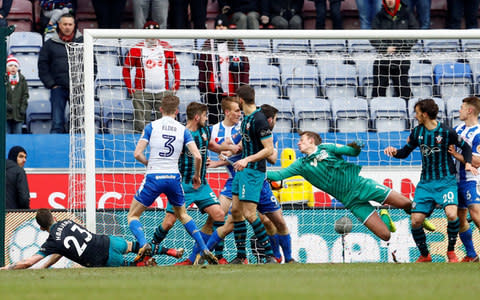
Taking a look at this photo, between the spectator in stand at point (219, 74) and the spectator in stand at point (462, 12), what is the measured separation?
4.95 metres

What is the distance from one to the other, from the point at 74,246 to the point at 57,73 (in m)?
5.55

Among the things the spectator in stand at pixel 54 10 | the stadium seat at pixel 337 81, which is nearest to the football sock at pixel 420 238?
the stadium seat at pixel 337 81

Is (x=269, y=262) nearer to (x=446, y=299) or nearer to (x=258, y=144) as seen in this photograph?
(x=258, y=144)

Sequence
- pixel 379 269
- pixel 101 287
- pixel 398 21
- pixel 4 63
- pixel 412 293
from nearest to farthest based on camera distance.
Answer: pixel 412 293 → pixel 101 287 → pixel 379 269 → pixel 4 63 → pixel 398 21

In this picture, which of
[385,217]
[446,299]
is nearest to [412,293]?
[446,299]

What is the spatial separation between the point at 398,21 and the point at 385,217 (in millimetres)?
5908

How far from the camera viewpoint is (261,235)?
36.2 ft

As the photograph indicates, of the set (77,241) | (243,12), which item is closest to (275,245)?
(77,241)

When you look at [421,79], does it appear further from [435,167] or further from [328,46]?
[435,167]

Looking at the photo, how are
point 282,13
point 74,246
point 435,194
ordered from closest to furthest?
point 74,246
point 435,194
point 282,13

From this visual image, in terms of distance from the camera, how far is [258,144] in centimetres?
1071

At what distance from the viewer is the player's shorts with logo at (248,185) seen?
10625 mm

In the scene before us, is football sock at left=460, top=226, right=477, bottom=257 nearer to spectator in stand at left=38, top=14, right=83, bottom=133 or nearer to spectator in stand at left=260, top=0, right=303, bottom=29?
spectator in stand at left=38, top=14, right=83, bottom=133

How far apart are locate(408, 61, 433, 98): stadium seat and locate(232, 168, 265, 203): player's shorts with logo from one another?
5.19 meters
